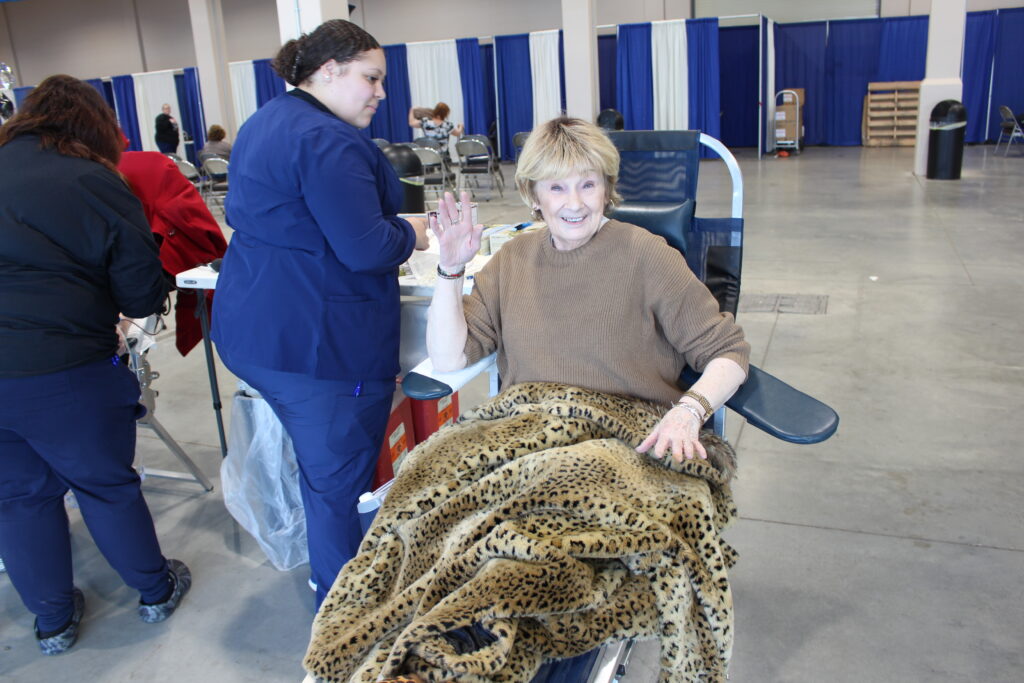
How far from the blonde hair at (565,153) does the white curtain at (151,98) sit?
14.9 metres

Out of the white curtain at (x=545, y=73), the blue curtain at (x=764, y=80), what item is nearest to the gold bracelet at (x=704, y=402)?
the blue curtain at (x=764, y=80)

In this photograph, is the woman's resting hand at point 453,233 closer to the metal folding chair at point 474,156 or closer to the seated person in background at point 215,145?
the metal folding chair at point 474,156

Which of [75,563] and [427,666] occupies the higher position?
[427,666]

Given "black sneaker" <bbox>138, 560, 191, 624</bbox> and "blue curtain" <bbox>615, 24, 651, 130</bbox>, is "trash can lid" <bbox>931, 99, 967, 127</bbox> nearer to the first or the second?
"blue curtain" <bbox>615, 24, 651, 130</bbox>

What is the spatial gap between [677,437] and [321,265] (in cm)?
82

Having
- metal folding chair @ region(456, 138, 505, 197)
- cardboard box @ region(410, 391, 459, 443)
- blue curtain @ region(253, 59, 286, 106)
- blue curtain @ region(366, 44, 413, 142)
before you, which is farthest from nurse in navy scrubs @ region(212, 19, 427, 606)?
blue curtain @ region(253, 59, 286, 106)

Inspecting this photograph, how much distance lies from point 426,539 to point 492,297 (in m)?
0.59

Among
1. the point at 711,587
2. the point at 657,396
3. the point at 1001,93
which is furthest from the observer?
the point at 1001,93

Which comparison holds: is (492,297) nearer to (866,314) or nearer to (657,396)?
(657,396)

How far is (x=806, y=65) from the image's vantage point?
13.7m

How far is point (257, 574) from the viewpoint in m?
2.28

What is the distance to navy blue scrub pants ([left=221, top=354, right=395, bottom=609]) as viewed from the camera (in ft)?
6.03

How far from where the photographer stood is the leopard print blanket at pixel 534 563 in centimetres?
109

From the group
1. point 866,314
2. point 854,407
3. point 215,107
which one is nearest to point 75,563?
point 854,407
